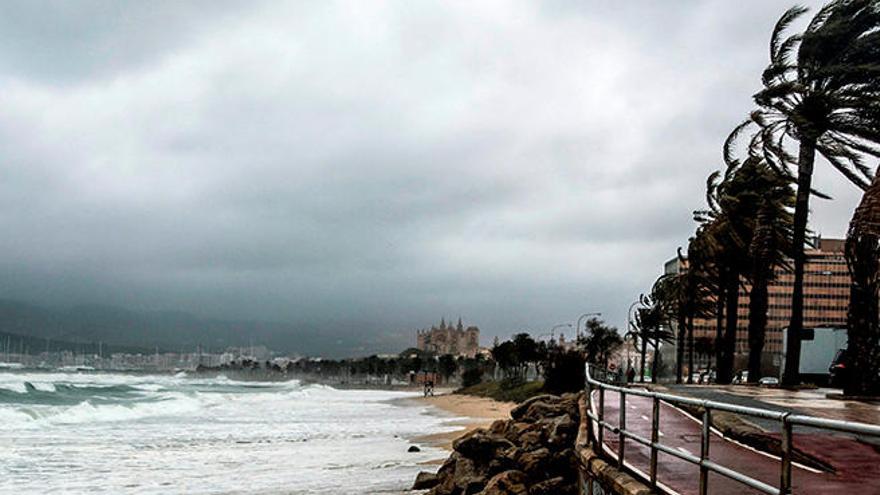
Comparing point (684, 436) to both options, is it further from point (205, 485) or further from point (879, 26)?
point (879, 26)

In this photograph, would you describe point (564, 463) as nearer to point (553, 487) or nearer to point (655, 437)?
point (553, 487)

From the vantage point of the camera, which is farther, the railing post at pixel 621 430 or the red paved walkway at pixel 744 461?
the railing post at pixel 621 430

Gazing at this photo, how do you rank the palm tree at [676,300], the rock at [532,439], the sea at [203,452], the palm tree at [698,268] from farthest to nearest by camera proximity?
the palm tree at [676,300] < the palm tree at [698,268] < the sea at [203,452] < the rock at [532,439]

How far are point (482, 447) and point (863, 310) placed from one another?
28.5 ft

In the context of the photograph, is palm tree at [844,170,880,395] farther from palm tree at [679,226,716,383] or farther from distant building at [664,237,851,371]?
distant building at [664,237,851,371]

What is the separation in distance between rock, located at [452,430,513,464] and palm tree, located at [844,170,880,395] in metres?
8.15

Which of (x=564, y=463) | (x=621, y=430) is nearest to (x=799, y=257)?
(x=564, y=463)

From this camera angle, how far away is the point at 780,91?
25312 mm

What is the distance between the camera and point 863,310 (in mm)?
20359

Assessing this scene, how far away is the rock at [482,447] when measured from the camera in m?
18.1

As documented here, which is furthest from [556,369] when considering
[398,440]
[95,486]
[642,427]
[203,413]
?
[642,427]

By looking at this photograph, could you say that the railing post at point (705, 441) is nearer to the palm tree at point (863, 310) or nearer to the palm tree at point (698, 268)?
the palm tree at point (863, 310)

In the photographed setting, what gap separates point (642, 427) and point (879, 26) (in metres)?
19.0

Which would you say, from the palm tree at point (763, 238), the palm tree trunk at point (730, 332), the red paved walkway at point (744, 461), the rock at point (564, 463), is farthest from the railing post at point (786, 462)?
the palm tree trunk at point (730, 332)
